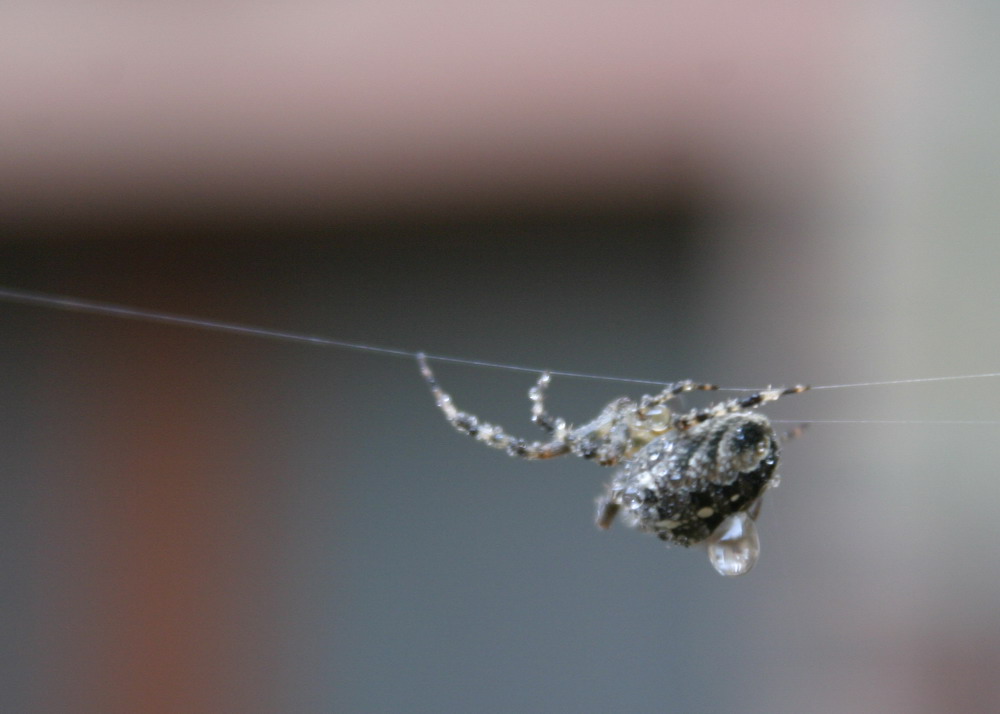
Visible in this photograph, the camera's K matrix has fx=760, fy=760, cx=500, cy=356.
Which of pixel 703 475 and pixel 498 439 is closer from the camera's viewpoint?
pixel 703 475

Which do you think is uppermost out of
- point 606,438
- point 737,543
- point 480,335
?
point 480,335

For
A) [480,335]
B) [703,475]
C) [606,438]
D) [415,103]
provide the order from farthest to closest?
[480,335]
[415,103]
[606,438]
[703,475]

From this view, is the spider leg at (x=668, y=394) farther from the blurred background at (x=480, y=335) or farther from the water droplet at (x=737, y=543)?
the blurred background at (x=480, y=335)

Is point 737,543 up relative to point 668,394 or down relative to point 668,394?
down

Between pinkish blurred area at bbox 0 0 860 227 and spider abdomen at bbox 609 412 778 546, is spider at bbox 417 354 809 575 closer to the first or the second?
spider abdomen at bbox 609 412 778 546

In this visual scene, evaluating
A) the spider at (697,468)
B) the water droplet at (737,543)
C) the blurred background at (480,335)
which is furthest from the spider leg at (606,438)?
the blurred background at (480,335)

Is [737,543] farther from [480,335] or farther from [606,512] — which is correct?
[480,335]

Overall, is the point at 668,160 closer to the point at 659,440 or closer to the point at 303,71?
the point at 303,71

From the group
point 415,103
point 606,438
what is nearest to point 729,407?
point 606,438
